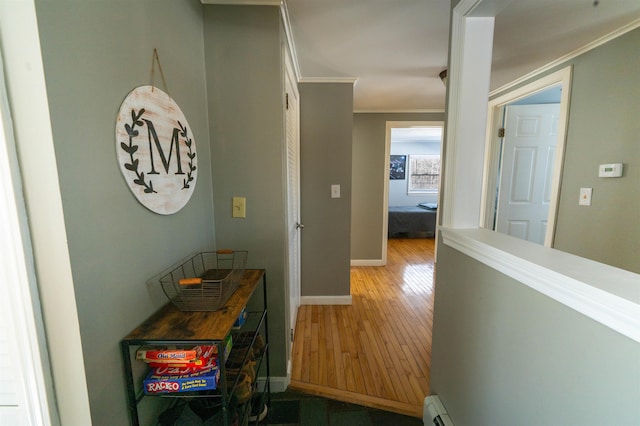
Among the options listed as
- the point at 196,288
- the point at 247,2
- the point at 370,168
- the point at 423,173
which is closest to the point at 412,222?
the point at 423,173

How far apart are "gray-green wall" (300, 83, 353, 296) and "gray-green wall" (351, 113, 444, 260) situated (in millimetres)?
1191

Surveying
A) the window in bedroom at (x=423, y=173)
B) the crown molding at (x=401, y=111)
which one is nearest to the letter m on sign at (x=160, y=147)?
the crown molding at (x=401, y=111)

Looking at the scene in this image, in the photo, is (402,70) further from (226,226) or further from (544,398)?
(544,398)

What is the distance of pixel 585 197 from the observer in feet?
6.00

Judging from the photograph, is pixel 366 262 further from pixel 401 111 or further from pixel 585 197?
pixel 585 197

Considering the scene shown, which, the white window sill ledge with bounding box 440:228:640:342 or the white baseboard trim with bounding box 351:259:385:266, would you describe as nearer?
the white window sill ledge with bounding box 440:228:640:342

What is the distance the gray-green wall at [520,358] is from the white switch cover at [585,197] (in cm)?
149

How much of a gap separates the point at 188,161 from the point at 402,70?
206 cm

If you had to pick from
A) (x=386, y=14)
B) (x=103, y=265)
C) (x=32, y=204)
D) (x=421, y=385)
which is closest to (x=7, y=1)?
(x=32, y=204)

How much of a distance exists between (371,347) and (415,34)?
2366 mm

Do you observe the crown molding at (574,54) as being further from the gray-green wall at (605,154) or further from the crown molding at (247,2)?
the crown molding at (247,2)

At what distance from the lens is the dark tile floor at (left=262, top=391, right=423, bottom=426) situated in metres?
1.35

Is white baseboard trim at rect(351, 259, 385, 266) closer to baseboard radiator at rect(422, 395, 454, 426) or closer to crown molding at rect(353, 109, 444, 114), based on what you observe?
crown molding at rect(353, 109, 444, 114)

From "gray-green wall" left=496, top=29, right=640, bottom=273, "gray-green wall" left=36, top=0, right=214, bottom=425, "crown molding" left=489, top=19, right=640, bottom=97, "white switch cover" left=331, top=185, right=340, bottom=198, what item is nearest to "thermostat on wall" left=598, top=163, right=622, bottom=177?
"gray-green wall" left=496, top=29, right=640, bottom=273
